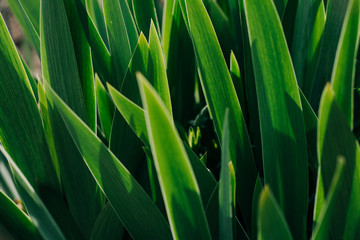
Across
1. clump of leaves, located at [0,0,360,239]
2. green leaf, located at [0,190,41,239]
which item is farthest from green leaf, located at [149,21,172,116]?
green leaf, located at [0,190,41,239]

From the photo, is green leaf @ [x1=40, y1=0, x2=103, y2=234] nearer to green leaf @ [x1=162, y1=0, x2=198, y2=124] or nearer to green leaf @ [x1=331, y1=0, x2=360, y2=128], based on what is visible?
green leaf @ [x1=162, y1=0, x2=198, y2=124]

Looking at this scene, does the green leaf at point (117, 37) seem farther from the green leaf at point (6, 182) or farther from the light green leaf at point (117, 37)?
the green leaf at point (6, 182)

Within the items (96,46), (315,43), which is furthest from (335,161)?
(96,46)

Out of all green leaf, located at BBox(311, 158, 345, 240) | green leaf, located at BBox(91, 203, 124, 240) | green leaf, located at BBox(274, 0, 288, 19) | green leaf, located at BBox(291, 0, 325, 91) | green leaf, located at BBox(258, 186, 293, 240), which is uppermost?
green leaf, located at BBox(274, 0, 288, 19)

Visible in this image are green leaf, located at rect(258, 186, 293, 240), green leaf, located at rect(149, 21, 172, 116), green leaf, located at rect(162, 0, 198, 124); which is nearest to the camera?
green leaf, located at rect(258, 186, 293, 240)

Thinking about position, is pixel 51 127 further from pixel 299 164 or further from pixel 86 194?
pixel 299 164

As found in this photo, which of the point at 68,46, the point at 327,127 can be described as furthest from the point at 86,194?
the point at 327,127

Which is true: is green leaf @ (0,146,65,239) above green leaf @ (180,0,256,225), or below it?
below
